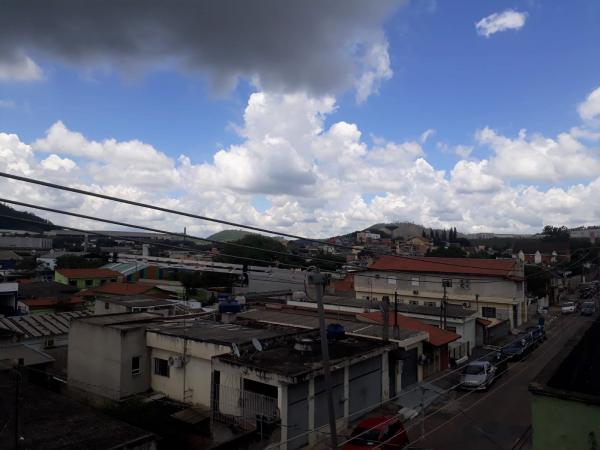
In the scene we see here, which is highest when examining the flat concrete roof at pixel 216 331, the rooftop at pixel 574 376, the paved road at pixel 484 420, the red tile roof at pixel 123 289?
the rooftop at pixel 574 376

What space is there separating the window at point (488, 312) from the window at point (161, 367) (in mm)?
26133

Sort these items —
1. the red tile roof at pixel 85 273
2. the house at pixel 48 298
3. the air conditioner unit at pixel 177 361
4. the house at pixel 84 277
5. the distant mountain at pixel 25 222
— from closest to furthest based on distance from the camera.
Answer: the distant mountain at pixel 25 222 < the air conditioner unit at pixel 177 361 < the house at pixel 48 298 < the house at pixel 84 277 < the red tile roof at pixel 85 273

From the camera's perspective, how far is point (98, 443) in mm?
8906

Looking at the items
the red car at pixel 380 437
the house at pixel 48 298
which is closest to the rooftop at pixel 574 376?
the red car at pixel 380 437

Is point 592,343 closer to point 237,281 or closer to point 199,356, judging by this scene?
point 199,356

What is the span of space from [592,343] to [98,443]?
1108 cm

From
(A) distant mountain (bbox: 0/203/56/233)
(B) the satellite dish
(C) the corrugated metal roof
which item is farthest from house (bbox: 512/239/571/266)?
(A) distant mountain (bbox: 0/203/56/233)

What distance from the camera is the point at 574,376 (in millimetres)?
7781

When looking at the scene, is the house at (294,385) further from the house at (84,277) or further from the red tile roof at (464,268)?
the house at (84,277)

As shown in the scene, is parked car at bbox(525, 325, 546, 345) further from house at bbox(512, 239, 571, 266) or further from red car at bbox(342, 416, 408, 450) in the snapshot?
house at bbox(512, 239, 571, 266)

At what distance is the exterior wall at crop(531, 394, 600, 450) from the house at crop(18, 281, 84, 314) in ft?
122

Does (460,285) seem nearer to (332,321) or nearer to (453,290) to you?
(453,290)

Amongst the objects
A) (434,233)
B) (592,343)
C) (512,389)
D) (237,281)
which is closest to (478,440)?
(592,343)

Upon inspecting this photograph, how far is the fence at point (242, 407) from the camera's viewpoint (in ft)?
41.1
